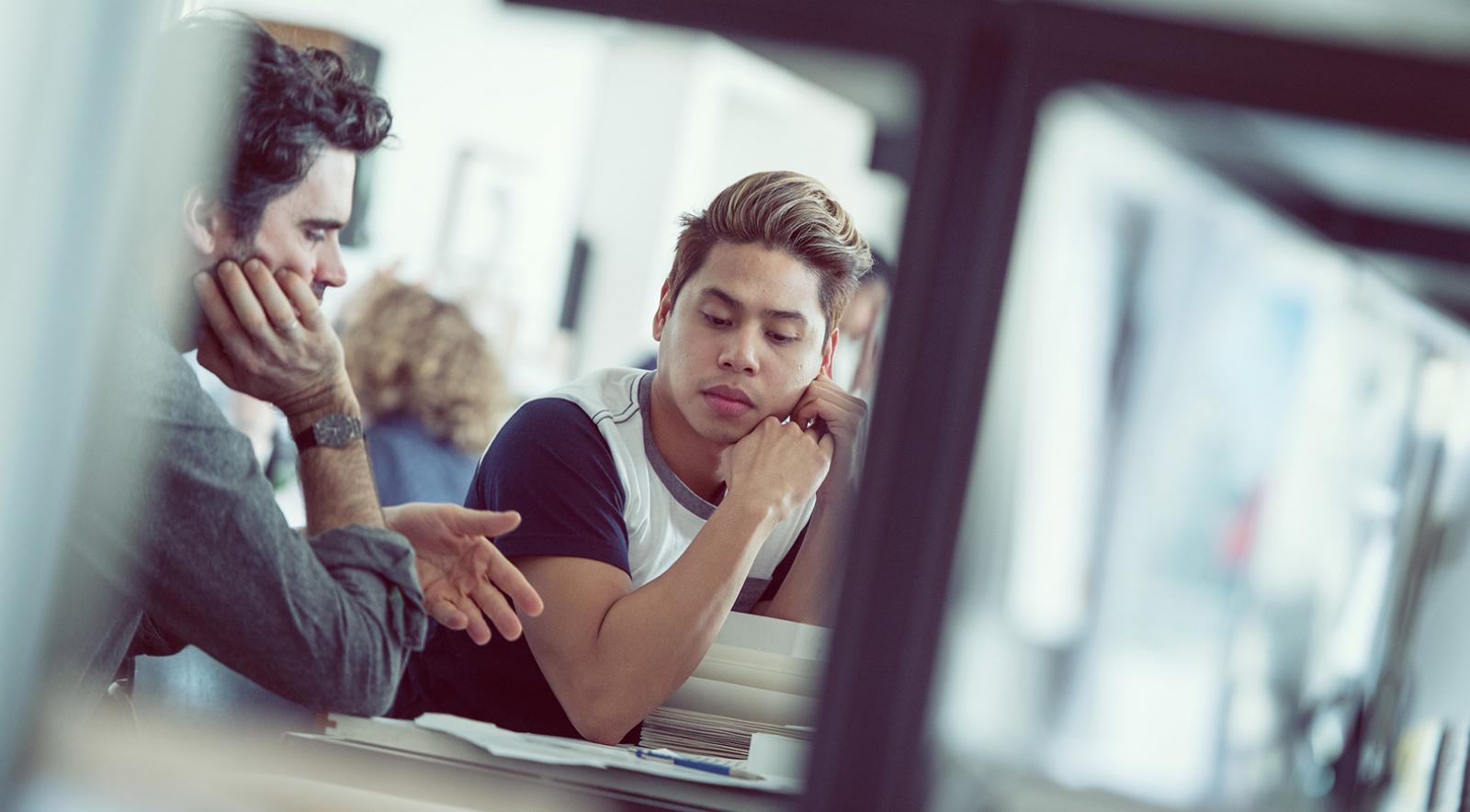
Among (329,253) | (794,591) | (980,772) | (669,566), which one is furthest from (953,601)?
(329,253)

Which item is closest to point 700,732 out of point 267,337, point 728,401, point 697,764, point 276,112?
point 697,764

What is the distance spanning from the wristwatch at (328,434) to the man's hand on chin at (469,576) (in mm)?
115

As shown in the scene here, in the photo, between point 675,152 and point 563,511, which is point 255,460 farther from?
point 675,152

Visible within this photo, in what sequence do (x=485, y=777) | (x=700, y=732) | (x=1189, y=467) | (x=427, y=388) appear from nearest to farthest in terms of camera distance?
(x=1189, y=467) → (x=485, y=777) → (x=700, y=732) → (x=427, y=388)

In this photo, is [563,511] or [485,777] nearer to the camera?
[485,777]

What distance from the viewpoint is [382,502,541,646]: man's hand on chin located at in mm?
1143

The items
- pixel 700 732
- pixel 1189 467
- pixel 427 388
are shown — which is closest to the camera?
pixel 1189 467

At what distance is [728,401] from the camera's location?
1.13m

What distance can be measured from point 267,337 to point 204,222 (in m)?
0.11

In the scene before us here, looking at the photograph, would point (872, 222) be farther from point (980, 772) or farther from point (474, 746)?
point (474, 746)

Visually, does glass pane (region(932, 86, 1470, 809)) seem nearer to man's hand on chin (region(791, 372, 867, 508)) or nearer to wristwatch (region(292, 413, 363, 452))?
man's hand on chin (region(791, 372, 867, 508))

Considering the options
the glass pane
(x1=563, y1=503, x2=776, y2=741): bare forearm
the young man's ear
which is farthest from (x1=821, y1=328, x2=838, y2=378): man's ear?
the glass pane

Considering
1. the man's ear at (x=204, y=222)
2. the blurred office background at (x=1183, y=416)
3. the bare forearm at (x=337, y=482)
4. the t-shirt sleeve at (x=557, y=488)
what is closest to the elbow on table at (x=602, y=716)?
the t-shirt sleeve at (x=557, y=488)

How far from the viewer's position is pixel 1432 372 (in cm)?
88
